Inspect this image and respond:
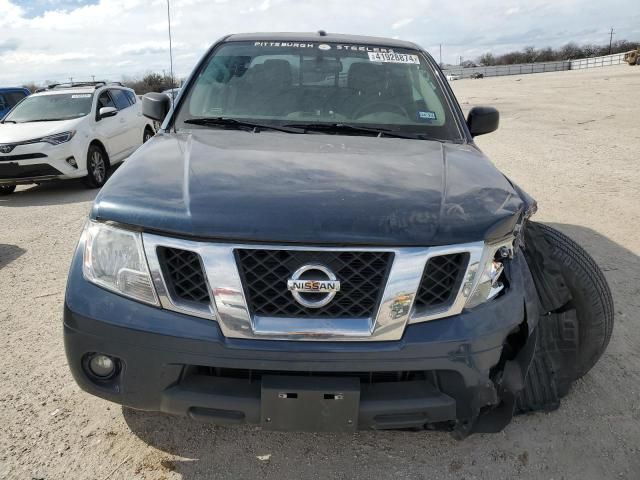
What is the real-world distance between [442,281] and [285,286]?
56cm

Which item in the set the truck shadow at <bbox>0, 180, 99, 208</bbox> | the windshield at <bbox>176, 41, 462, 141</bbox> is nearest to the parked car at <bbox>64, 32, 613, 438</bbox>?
the windshield at <bbox>176, 41, 462, 141</bbox>

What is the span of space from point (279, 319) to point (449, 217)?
70 centimetres

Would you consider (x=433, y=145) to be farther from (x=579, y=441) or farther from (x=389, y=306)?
(x=579, y=441)

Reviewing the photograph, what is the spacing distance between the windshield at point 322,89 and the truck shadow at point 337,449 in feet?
5.08

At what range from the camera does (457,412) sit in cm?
200

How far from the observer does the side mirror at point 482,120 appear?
338cm

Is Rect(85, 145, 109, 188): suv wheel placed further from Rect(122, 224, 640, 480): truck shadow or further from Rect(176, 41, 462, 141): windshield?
Rect(122, 224, 640, 480): truck shadow

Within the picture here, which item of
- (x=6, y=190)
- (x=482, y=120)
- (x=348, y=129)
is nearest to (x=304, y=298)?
(x=348, y=129)

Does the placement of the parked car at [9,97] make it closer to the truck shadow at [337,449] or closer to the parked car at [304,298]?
the truck shadow at [337,449]

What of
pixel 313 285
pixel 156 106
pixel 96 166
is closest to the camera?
pixel 313 285

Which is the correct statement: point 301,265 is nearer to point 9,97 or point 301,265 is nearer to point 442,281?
point 442,281

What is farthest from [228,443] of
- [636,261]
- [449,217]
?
[636,261]

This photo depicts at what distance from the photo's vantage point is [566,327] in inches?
109

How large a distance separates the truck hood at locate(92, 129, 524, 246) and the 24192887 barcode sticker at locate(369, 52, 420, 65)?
1151 mm
